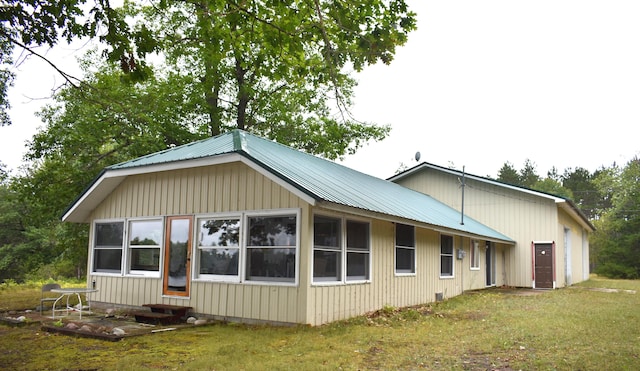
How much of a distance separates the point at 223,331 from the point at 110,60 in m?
4.58

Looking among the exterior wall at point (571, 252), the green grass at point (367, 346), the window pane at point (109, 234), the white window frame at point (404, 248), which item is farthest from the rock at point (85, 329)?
the exterior wall at point (571, 252)

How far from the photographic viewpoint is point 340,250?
9055 millimetres

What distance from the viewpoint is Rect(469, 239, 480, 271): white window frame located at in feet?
54.0

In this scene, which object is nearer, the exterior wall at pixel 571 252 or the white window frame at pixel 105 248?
the white window frame at pixel 105 248

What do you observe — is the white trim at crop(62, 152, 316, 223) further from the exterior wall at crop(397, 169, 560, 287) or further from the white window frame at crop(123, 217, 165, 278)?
the exterior wall at crop(397, 169, 560, 287)

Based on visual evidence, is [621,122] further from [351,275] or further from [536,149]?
[536,149]

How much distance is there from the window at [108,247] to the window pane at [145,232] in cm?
42

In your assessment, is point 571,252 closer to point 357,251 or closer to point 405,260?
point 405,260

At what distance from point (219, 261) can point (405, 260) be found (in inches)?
183

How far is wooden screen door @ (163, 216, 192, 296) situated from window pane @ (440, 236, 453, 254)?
7.54 m

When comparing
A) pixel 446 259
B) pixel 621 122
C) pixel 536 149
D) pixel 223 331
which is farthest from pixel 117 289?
pixel 536 149

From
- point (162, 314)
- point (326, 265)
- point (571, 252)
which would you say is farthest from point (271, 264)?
point (571, 252)

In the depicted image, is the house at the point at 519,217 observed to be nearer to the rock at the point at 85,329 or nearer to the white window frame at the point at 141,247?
the white window frame at the point at 141,247

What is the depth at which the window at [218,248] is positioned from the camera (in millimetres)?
9078
